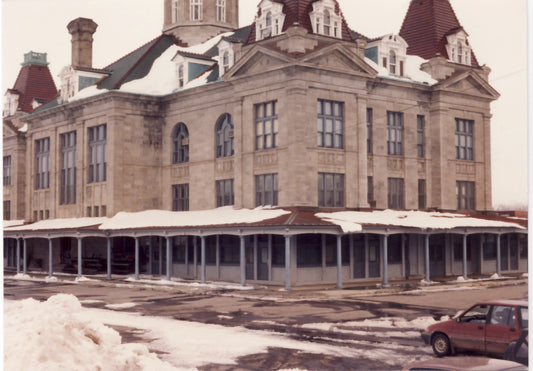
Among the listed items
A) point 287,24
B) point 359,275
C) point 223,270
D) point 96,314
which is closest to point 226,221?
point 223,270

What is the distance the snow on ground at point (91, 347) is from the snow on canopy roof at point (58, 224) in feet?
61.9

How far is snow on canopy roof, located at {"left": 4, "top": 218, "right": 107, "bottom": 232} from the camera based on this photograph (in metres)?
36.3

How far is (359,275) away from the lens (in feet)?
118

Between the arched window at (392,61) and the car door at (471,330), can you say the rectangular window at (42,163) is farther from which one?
the car door at (471,330)

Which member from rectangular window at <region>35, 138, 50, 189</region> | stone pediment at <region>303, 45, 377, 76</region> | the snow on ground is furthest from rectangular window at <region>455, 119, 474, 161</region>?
rectangular window at <region>35, 138, 50, 189</region>

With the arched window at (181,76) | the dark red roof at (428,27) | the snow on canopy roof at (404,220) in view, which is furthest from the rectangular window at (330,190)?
the arched window at (181,76)

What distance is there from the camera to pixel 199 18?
36.8 meters

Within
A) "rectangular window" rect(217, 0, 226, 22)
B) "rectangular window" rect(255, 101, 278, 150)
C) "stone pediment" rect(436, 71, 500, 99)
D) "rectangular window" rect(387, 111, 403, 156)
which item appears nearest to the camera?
"stone pediment" rect(436, 71, 500, 99)

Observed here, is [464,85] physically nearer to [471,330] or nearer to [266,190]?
[266,190]

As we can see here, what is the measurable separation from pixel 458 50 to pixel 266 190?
10582 mm

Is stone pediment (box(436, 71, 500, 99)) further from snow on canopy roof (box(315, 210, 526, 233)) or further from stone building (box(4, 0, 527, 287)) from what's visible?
snow on canopy roof (box(315, 210, 526, 233))

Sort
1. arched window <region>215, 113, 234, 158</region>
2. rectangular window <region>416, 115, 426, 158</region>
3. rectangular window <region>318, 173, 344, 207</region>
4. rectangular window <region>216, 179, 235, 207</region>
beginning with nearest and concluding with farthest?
rectangular window <region>318, 173, 344, 207</region> < rectangular window <region>216, 179, 235, 207</region> < arched window <region>215, 113, 234, 158</region> < rectangular window <region>416, 115, 426, 158</region>

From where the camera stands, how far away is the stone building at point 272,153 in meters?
34.2

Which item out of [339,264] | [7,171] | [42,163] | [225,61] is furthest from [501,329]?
[42,163]
